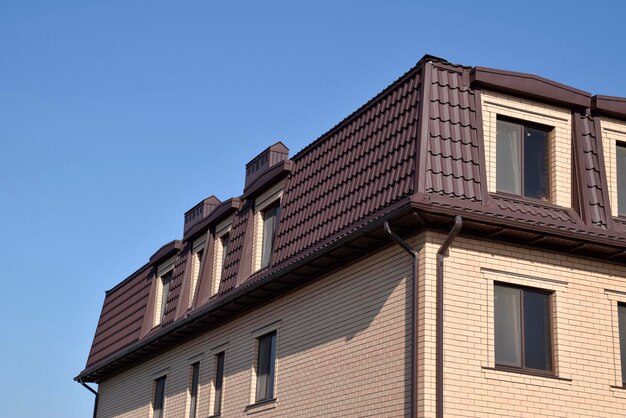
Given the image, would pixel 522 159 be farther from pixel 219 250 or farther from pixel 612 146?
pixel 219 250

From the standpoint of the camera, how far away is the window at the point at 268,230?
22081 mm

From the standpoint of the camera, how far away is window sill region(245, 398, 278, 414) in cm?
2017

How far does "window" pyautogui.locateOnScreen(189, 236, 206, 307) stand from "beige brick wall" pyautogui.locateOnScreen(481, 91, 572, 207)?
1047 cm

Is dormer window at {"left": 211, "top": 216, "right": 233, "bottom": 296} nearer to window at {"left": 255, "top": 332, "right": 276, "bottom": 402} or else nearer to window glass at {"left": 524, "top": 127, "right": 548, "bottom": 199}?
window at {"left": 255, "top": 332, "right": 276, "bottom": 402}

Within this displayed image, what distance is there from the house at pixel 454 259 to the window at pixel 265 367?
5cm

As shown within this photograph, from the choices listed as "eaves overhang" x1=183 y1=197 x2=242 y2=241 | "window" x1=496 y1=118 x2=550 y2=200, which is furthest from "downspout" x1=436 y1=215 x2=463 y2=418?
"eaves overhang" x1=183 y1=197 x2=242 y2=241

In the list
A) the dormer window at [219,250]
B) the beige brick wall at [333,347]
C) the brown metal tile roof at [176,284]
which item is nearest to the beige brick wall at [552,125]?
the beige brick wall at [333,347]

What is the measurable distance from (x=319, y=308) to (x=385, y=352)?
9.31ft

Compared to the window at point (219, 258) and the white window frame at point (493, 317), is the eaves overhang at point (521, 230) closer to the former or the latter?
the white window frame at point (493, 317)

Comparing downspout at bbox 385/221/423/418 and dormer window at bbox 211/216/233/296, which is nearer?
downspout at bbox 385/221/423/418

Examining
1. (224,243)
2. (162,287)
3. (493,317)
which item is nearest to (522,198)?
(493,317)

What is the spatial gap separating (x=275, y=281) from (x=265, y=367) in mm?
2247

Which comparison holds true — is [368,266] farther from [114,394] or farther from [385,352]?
[114,394]

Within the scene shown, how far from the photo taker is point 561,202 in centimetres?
1753
